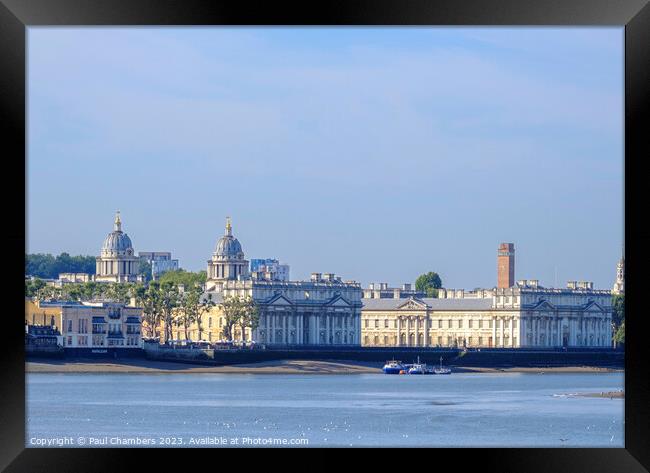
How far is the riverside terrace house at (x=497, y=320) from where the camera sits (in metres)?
53.7

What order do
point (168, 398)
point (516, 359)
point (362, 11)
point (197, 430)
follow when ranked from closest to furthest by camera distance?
point (362, 11)
point (197, 430)
point (168, 398)
point (516, 359)

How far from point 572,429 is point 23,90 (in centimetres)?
1731

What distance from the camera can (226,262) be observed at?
5825cm

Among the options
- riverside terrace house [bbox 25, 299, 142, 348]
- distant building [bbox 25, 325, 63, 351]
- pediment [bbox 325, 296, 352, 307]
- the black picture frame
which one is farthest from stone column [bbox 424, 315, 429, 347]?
the black picture frame

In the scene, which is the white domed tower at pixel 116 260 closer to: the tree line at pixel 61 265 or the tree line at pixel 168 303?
the tree line at pixel 61 265

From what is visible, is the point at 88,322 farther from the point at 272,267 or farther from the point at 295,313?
the point at 272,267

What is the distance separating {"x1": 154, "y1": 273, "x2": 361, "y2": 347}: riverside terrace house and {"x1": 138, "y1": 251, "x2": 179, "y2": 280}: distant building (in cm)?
892

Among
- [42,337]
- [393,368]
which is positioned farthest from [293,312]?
[42,337]

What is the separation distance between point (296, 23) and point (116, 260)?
56290mm

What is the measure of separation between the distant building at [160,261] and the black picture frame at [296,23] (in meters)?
56.0

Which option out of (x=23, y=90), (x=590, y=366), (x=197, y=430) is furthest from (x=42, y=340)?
(x=23, y=90)

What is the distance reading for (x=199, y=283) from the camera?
180ft

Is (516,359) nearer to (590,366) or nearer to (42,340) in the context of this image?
(590,366)

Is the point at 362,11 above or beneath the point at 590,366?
above
